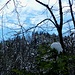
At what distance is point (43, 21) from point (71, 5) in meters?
0.98

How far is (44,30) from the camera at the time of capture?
24.7 ft

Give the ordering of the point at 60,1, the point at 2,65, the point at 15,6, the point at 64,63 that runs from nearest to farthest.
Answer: the point at 64,63 < the point at 15,6 < the point at 60,1 < the point at 2,65

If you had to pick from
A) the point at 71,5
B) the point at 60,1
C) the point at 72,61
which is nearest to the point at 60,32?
the point at 60,1

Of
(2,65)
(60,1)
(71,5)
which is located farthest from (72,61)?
(2,65)

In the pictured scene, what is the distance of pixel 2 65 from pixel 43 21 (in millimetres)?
51194

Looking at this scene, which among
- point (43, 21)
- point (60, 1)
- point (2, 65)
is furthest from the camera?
point (2, 65)

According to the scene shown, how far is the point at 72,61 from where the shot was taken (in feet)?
15.1

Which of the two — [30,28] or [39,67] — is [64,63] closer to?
[39,67]

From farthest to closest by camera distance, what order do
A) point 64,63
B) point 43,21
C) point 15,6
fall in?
point 43,21 → point 15,6 → point 64,63

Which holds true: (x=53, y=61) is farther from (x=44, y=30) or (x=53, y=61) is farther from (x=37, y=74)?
(x=44, y=30)

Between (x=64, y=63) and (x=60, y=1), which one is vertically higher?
Answer: (x=60, y=1)

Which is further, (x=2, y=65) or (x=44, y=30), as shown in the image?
(x=2, y=65)

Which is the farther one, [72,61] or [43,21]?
[43,21]

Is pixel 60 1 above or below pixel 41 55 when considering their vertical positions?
above
